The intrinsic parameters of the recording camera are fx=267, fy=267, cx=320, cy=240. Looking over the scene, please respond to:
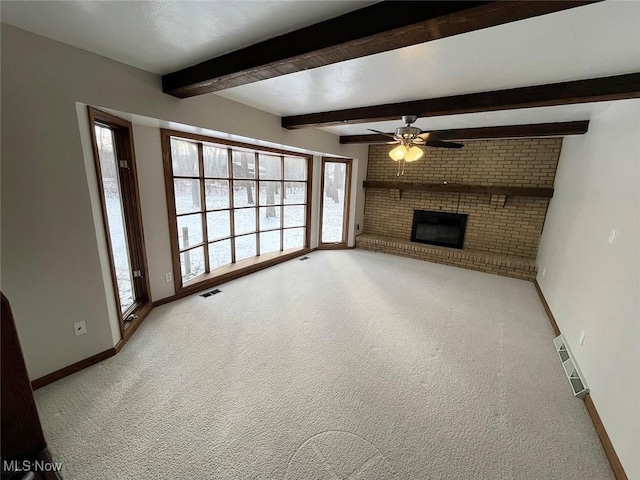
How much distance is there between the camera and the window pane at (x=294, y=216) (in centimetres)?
508

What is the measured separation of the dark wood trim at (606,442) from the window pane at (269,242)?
14.0 feet

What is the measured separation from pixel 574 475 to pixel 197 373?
97.8 inches

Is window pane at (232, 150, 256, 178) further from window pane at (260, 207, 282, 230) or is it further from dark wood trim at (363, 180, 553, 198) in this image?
dark wood trim at (363, 180, 553, 198)

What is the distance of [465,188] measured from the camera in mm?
5020

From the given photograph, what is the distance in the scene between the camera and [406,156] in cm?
313

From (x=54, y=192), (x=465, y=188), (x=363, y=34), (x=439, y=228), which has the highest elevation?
(x=363, y=34)

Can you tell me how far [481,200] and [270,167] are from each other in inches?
157

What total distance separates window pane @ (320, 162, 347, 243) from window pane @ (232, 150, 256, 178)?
1.75m

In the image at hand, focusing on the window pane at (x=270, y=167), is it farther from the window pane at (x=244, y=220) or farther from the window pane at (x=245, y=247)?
the window pane at (x=245, y=247)

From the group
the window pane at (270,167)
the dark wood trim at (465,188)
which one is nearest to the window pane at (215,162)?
the window pane at (270,167)

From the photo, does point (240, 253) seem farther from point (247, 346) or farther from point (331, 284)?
point (247, 346)

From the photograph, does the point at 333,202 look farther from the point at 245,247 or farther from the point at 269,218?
the point at 245,247

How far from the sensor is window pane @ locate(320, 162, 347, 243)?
5.66 metres

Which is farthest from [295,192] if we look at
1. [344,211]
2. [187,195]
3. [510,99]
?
[510,99]
